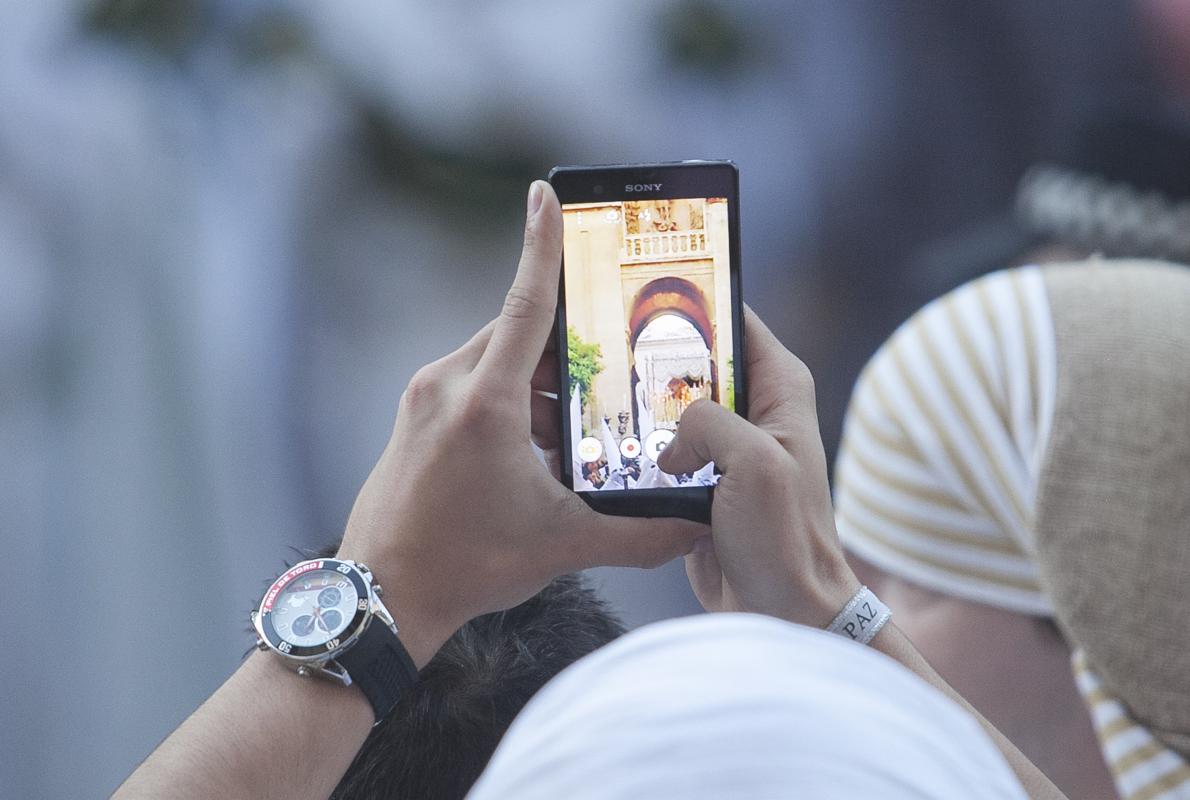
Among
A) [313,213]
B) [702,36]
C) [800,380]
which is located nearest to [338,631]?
[800,380]

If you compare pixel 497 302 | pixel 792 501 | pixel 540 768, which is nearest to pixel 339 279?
pixel 497 302

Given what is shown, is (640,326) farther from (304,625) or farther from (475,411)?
(304,625)

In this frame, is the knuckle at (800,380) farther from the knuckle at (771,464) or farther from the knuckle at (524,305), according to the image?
the knuckle at (524,305)

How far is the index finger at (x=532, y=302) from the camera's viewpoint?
0.80 meters

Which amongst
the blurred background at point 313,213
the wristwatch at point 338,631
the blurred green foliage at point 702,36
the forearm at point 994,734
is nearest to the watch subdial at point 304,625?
the wristwatch at point 338,631

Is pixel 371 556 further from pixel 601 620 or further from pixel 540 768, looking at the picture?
pixel 540 768

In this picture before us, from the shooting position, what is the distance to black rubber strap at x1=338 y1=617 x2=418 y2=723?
0.74 metres

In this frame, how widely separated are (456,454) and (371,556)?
93 mm

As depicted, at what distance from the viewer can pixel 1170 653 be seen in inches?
32.4

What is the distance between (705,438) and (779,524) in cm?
8

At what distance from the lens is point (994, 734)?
0.75 m

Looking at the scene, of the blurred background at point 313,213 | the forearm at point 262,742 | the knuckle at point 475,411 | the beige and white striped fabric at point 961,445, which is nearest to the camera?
the forearm at point 262,742

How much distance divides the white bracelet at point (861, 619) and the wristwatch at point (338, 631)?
292 millimetres

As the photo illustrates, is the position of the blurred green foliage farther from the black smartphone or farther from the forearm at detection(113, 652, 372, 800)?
the forearm at detection(113, 652, 372, 800)
